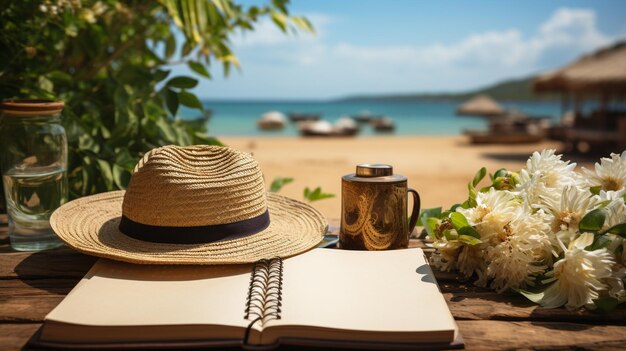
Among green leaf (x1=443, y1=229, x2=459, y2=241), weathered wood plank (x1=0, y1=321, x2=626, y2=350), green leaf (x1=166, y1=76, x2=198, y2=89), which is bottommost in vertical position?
weathered wood plank (x1=0, y1=321, x2=626, y2=350)

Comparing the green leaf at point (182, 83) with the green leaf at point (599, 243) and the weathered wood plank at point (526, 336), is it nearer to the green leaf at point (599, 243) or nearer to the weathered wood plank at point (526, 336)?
the weathered wood plank at point (526, 336)

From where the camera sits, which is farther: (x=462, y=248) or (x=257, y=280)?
(x=462, y=248)

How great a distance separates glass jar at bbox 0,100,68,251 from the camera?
134 cm

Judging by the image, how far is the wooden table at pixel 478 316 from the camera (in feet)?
2.93

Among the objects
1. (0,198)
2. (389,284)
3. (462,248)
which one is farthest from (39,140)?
(462,248)

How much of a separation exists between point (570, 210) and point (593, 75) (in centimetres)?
1175

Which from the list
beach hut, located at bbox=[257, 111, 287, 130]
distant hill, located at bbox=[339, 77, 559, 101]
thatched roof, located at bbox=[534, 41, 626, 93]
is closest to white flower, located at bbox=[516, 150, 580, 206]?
thatched roof, located at bbox=[534, 41, 626, 93]

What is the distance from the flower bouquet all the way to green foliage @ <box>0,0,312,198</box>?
1.12 metres

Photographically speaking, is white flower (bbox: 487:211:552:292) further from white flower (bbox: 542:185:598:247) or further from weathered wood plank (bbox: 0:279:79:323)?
weathered wood plank (bbox: 0:279:79:323)

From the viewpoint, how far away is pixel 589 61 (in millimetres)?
12555

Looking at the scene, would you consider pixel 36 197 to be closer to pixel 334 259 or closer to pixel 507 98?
pixel 334 259

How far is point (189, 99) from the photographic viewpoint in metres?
1.87

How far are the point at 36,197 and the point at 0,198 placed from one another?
0.51 meters

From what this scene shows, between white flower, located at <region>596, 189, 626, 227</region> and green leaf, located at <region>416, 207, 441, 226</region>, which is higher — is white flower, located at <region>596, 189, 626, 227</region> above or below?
above
